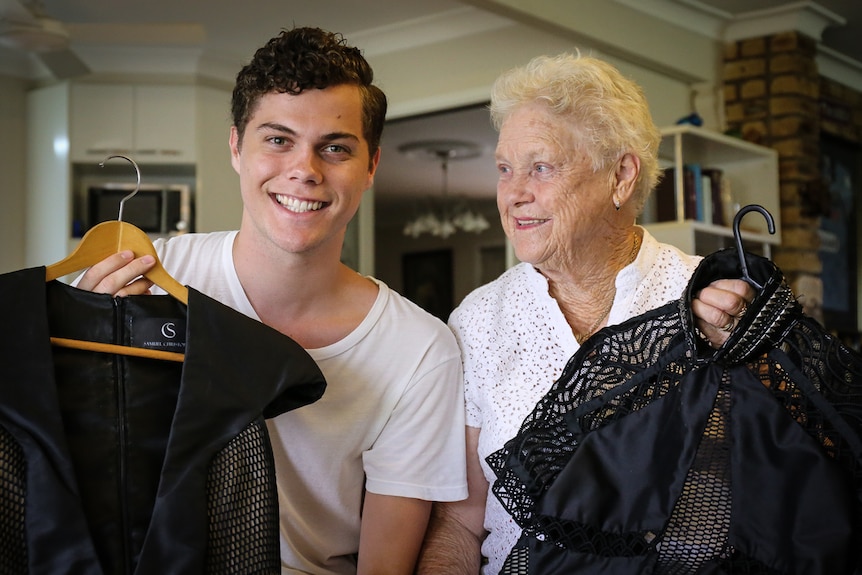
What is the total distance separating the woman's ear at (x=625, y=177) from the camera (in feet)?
5.93

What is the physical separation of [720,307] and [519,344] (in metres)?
0.57

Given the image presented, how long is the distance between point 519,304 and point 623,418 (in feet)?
1.85

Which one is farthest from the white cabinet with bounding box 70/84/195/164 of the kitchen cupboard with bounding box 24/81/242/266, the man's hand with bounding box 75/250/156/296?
the man's hand with bounding box 75/250/156/296

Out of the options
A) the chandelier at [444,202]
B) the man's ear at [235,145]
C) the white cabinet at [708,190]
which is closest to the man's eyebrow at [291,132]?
the man's ear at [235,145]

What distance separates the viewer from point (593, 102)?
5.81ft

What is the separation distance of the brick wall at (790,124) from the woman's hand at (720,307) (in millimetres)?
3642

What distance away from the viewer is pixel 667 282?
177 cm

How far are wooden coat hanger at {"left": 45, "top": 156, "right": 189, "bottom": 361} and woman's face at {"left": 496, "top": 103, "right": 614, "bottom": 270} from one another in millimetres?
641

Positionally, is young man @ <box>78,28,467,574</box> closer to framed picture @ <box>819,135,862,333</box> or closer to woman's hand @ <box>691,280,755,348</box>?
woman's hand @ <box>691,280,755,348</box>

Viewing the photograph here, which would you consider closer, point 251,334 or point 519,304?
point 251,334

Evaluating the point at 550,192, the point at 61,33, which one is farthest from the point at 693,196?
the point at 61,33

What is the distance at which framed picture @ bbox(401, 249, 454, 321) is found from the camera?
10867 millimetres

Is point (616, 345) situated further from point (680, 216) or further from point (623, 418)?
point (680, 216)

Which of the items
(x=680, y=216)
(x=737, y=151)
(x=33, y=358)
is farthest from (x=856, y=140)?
(x=33, y=358)
